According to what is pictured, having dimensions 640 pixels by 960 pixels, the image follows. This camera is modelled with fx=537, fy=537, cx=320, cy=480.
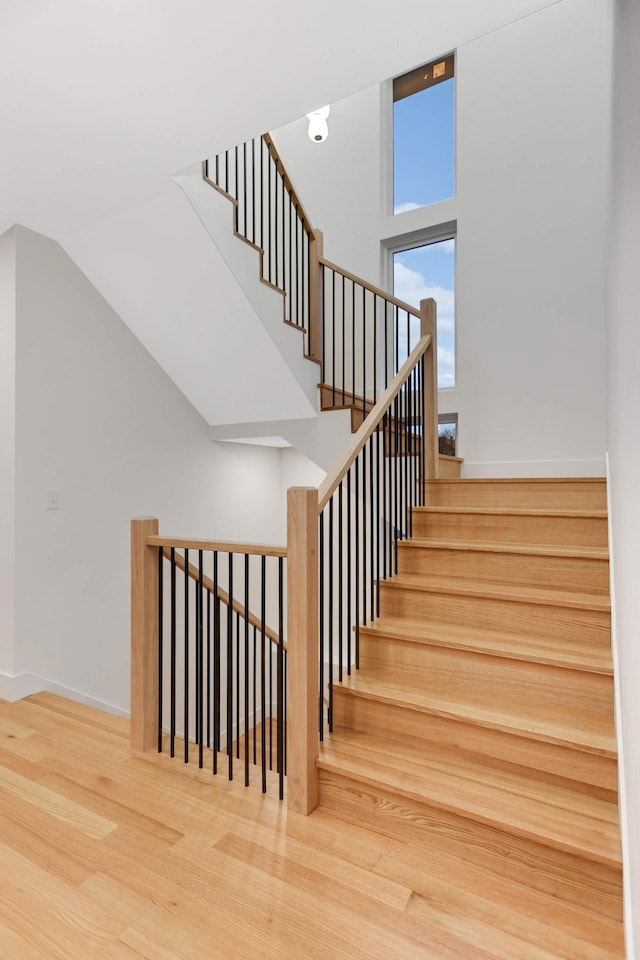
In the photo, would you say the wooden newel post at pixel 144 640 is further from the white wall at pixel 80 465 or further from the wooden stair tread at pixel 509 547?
the wooden stair tread at pixel 509 547

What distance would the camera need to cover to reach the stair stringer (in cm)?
262

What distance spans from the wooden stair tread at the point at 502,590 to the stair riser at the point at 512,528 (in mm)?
326

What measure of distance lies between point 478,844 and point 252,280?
2.77 meters

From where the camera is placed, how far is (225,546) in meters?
2.01

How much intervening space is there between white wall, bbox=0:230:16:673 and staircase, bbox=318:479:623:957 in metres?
1.83

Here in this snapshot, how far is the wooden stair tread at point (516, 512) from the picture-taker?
8.46 feet

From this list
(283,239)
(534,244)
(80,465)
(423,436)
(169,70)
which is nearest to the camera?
(169,70)

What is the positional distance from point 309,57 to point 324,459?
2.29 meters

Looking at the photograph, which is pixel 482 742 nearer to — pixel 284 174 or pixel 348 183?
pixel 284 174

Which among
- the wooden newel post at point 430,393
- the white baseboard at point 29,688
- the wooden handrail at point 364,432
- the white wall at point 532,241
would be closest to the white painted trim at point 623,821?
the wooden handrail at point 364,432

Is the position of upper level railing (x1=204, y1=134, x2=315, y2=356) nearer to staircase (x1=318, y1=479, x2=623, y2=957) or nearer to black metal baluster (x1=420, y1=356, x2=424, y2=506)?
black metal baluster (x1=420, y1=356, x2=424, y2=506)

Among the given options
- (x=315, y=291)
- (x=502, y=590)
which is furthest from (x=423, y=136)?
(x=502, y=590)

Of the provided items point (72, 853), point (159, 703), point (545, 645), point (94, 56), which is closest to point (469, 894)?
point (545, 645)

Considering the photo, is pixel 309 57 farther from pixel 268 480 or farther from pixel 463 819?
pixel 268 480
